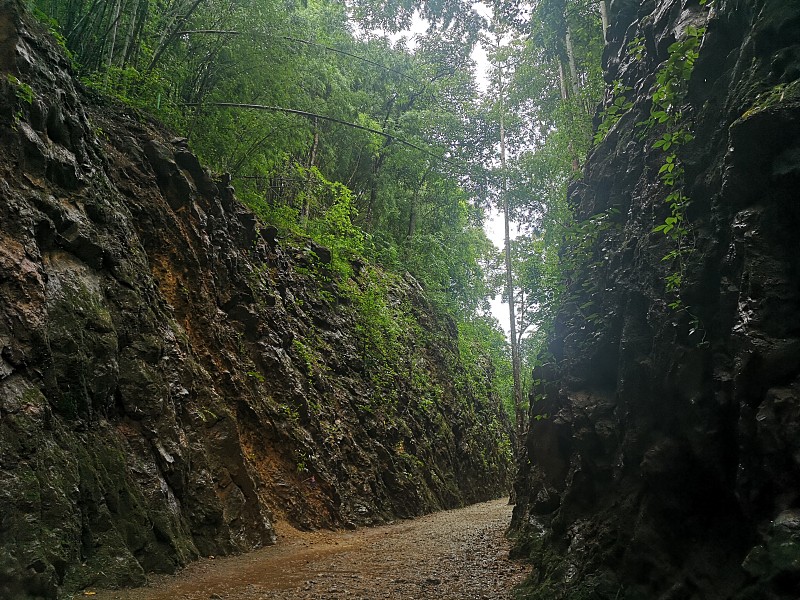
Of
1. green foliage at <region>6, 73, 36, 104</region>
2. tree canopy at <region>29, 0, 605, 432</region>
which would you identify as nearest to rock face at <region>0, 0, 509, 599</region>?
green foliage at <region>6, 73, 36, 104</region>

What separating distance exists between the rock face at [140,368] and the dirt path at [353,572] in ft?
1.28

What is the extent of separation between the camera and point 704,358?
11.7 feet

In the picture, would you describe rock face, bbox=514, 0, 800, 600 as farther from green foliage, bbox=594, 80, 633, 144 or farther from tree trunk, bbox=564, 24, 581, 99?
tree trunk, bbox=564, 24, 581, 99

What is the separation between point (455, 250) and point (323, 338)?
1469 cm

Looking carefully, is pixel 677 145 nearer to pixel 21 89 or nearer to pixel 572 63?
pixel 21 89

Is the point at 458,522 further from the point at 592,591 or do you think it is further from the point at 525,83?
the point at 525,83

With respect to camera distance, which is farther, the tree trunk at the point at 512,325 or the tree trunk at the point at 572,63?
the tree trunk at the point at 512,325

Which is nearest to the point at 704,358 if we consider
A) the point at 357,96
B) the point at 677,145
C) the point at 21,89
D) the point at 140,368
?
the point at 677,145

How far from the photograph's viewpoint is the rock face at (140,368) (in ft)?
14.1

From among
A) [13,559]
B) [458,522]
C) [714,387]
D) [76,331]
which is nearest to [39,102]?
[76,331]

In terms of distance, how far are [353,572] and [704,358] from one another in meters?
4.48

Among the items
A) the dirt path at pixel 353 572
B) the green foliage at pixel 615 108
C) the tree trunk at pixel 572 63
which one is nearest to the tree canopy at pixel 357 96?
the tree trunk at pixel 572 63

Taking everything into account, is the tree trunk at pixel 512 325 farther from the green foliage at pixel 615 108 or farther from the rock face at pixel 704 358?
the rock face at pixel 704 358

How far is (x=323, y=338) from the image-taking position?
13.2 metres
